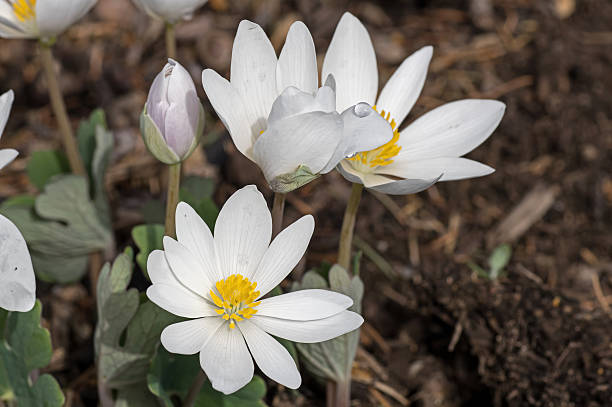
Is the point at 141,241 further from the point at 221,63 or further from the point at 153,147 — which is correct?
the point at 221,63

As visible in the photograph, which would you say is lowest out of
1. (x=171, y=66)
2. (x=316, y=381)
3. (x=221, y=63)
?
(x=316, y=381)

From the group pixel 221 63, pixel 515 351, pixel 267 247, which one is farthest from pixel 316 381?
pixel 221 63

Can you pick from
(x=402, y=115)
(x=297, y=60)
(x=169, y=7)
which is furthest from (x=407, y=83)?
(x=169, y=7)

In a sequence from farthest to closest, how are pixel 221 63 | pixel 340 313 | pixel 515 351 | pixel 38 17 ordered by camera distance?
pixel 221 63, pixel 515 351, pixel 38 17, pixel 340 313

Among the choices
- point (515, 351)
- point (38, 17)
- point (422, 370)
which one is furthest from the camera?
point (422, 370)

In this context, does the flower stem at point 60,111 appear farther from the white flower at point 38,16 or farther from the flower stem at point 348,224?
the flower stem at point 348,224

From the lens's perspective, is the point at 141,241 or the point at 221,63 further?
the point at 221,63
